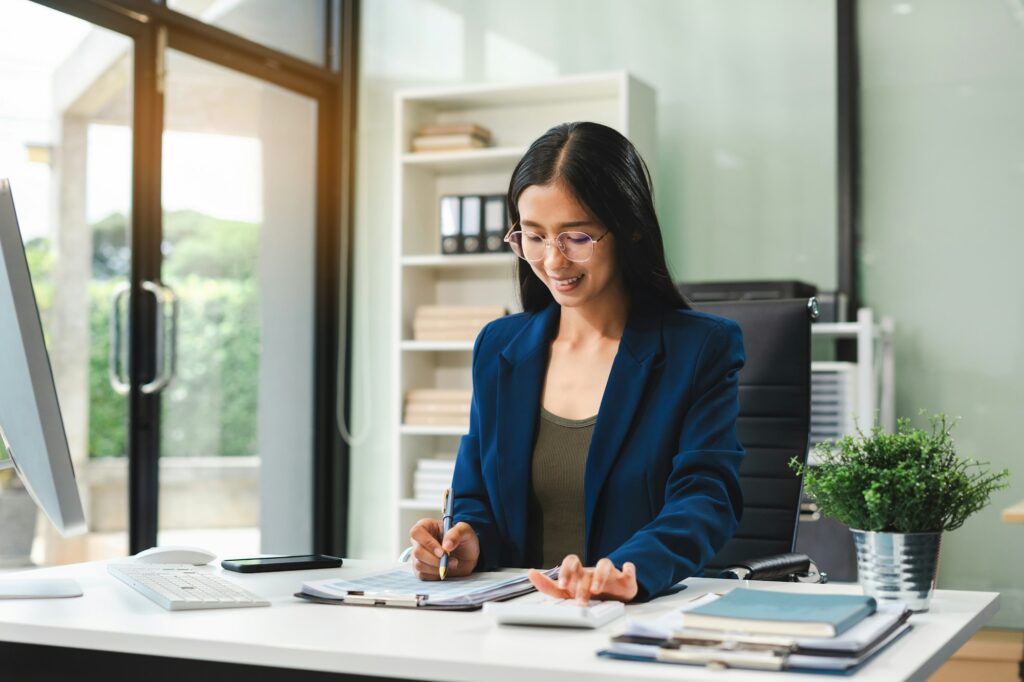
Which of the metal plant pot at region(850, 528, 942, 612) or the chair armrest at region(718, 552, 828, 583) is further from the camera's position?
the chair armrest at region(718, 552, 828, 583)

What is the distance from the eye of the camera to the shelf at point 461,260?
4.31 metres

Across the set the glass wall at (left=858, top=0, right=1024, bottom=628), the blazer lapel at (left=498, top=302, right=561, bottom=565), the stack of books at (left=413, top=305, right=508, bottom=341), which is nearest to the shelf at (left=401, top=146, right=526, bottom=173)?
the stack of books at (left=413, top=305, right=508, bottom=341)

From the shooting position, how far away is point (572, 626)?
1.26 m

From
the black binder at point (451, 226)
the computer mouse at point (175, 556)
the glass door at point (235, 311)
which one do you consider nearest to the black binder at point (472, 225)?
the black binder at point (451, 226)

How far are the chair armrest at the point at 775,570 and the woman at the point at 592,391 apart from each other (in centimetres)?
18

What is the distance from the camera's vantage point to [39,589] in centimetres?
150

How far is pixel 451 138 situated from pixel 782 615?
340 cm

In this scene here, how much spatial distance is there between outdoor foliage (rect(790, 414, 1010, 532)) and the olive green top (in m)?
0.49

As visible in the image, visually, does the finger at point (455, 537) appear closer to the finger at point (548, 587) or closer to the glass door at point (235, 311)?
the finger at point (548, 587)

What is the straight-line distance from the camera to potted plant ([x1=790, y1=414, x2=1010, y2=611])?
1.38m

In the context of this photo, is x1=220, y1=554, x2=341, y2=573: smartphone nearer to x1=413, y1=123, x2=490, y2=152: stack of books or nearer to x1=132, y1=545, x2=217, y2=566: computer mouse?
x1=132, y1=545, x2=217, y2=566: computer mouse

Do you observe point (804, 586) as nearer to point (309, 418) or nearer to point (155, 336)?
point (155, 336)

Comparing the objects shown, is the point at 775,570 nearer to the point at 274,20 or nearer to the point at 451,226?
the point at 451,226

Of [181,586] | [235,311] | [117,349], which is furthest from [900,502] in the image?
[235,311]
